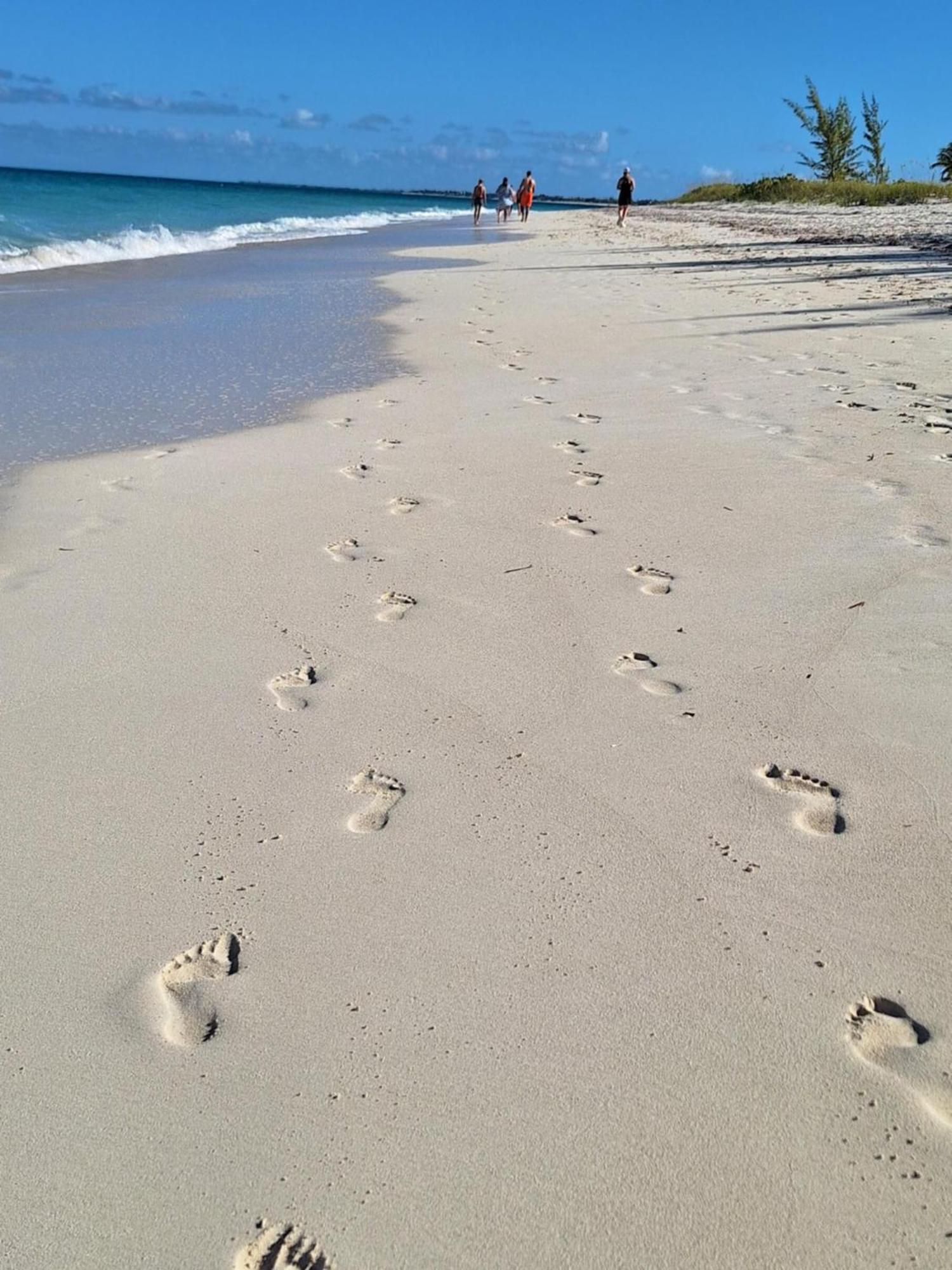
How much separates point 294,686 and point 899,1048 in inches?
66.3

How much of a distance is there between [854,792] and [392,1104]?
47.8 inches

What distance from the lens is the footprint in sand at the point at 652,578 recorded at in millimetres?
3227

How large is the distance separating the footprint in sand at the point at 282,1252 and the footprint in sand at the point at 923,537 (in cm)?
296

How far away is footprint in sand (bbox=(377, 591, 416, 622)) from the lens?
3.08 metres

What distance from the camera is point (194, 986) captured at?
5.65 ft

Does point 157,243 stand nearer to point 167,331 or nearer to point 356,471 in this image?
point 167,331

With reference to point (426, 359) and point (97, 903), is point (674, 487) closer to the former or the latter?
point (97, 903)

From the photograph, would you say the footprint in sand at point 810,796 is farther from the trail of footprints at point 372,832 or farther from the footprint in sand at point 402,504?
the footprint in sand at point 402,504

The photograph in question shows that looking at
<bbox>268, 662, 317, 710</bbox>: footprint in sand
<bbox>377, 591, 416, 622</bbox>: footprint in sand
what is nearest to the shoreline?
<bbox>377, 591, 416, 622</bbox>: footprint in sand

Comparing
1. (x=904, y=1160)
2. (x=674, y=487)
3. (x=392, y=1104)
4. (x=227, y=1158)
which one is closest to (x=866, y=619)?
→ (x=674, y=487)

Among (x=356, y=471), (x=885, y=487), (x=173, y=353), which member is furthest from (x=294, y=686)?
(x=173, y=353)

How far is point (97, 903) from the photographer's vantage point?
75.4 inches

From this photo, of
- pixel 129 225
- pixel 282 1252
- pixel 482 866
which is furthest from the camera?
pixel 129 225

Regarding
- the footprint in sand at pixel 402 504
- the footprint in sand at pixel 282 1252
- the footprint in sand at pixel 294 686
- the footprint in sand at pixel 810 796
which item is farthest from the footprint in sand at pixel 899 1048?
the footprint in sand at pixel 402 504
